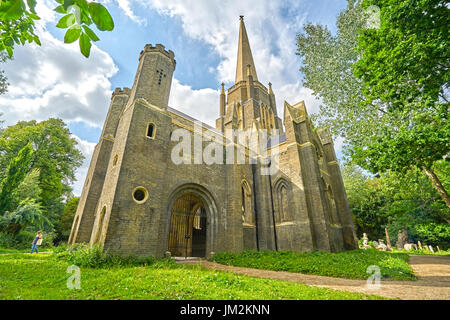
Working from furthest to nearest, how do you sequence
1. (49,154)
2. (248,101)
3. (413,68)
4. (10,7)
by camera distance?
(248,101) → (49,154) → (413,68) → (10,7)

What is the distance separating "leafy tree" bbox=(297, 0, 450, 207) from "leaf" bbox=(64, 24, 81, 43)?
8387 millimetres

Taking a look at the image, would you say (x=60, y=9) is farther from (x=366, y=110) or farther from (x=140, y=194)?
(x=366, y=110)

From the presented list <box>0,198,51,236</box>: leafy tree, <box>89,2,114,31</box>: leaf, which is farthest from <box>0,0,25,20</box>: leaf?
<box>0,198,51,236</box>: leafy tree

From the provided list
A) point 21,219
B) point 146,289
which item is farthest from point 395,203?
point 21,219

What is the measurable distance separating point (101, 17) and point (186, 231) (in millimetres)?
15012

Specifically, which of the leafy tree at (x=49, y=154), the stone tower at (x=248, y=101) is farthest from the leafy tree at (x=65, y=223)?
the stone tower at (x=248, y=101)

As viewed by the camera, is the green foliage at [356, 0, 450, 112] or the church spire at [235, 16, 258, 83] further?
the church spire at [235, 16, 258, 83]

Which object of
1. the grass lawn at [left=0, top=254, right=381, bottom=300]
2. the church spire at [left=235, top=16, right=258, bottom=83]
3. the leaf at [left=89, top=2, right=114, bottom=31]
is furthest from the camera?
the church spire at [left=235, top=16, right=258, bottom=83]

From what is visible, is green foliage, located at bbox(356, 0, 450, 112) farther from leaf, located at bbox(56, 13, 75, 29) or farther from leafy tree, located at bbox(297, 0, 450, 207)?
leaf, located at bbox(56, 13, 75, 29)

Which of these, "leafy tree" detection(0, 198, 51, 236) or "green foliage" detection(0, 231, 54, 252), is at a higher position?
"leafy tree" detection(0, 198, 51, 236)

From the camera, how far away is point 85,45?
1.54 meters

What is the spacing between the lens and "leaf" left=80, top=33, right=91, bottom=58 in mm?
1505

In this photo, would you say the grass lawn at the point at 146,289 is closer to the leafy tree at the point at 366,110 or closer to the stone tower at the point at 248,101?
the leafy tree at the point at 366,110

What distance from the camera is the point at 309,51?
15.8 m
